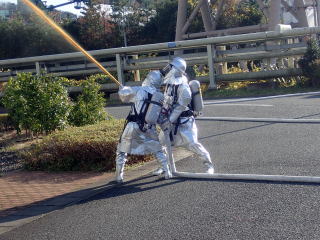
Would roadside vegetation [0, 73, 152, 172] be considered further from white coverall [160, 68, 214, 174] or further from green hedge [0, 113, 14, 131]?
white coverall [160, 68, 214, 174]

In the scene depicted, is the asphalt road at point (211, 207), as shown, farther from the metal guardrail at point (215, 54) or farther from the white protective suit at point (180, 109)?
the metal guardrail at point (215, 54)

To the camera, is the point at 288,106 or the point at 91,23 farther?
the point at 91,23

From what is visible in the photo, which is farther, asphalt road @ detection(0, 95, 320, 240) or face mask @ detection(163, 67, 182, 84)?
face mask @ detection(163, 67, 182, 84)

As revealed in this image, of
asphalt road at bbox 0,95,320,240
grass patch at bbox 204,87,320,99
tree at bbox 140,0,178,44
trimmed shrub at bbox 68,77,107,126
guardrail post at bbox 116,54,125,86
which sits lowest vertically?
asphalt road at bbox 0,95,320,240

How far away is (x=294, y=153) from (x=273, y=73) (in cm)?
1017

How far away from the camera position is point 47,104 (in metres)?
11.4

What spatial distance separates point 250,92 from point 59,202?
455 inches

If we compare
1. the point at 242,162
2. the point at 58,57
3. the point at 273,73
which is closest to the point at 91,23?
the point at 58,57

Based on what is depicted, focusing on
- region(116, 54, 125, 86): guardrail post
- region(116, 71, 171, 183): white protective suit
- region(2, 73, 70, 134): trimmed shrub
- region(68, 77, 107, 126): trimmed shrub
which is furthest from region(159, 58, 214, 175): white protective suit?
region(116, 54, 125, 86): guardrail post

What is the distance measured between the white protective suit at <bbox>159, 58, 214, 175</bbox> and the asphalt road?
1.62 ft

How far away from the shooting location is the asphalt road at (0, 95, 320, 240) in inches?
215

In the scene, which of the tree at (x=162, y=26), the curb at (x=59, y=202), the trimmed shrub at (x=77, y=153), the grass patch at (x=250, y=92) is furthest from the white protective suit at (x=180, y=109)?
the tree at (x=162, y=26)

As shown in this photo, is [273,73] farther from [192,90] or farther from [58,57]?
[192,90]

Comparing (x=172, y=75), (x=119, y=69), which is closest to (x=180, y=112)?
(x=172, y=75)
